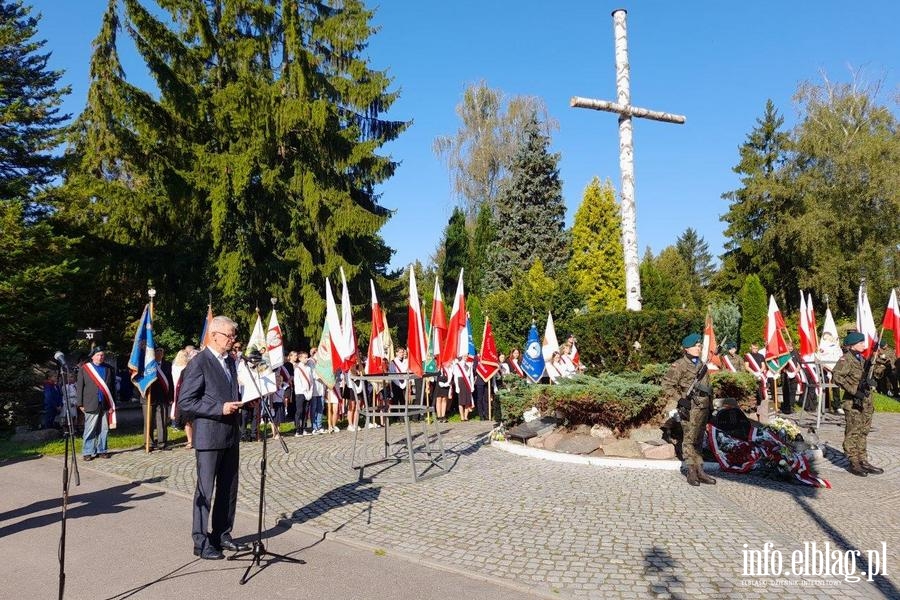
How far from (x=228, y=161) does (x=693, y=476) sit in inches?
686

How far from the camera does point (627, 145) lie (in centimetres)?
1384

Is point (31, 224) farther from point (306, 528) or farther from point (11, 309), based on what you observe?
point (306, 528)

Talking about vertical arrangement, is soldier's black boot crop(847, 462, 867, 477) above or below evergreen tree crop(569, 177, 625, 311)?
below

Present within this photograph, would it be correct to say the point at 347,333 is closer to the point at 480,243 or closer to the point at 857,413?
the point at 857,413

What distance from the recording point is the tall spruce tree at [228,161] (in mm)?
19953

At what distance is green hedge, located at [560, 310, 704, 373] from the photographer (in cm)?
1359

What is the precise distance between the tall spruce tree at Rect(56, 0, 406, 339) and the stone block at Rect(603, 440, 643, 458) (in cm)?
1374

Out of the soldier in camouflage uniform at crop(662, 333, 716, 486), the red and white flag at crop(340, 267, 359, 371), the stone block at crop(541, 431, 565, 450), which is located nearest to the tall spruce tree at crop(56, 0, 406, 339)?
the red and white flag at crop(340, 267, 359, 371)

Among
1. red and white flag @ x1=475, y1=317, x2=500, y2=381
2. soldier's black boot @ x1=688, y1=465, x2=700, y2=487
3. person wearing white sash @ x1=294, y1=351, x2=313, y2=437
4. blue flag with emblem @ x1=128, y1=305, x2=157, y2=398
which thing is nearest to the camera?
soldier's black boot @ x1=688, y1=465, x2=700, y2=487

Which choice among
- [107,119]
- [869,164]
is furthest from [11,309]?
[869,164]

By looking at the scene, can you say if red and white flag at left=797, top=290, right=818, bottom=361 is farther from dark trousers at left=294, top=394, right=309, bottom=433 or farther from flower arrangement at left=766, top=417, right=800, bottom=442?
dark trousers at left=294, top=394, right=309, bottom=433

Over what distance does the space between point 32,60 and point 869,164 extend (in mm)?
40904

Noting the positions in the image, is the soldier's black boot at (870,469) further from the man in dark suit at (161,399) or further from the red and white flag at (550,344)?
the man in dark suit at (161,399)

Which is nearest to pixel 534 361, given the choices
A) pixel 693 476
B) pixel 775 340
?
pixel 693 476
